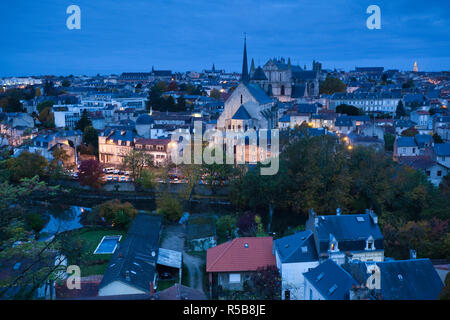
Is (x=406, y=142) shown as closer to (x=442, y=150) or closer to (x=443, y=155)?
(x=442, y=150)

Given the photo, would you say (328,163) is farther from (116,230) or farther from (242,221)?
(116,230)

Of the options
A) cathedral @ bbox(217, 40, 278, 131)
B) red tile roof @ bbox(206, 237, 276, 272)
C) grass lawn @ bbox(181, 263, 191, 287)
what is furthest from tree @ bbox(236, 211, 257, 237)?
cathedral @ bbox(217, 40, 278, 131)

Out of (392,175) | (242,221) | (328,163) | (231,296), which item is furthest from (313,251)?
(392,175)

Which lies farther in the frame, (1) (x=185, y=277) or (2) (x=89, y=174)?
(2) (x=89, y=174)

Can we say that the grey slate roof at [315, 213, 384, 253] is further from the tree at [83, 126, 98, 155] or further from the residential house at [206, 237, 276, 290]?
the tree at [83, 126, 98, 155]

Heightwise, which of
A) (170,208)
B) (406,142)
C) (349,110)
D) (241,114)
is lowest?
(170,208)

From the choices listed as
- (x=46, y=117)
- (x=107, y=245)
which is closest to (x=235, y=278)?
(x=107, y=245)

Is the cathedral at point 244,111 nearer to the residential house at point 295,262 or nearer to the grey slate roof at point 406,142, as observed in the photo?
the grey slate roof at point 406,142
